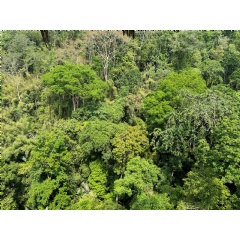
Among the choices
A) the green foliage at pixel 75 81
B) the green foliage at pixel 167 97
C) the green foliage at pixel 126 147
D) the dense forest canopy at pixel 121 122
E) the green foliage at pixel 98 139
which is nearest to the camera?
the dense forest canopy at pixel 121 122

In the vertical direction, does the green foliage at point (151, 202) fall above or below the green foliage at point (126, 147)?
below

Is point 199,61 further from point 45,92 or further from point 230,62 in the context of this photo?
point 45,92

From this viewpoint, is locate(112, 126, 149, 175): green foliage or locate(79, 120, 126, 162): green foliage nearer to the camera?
locate(112, 126, 149, 175): green foliage

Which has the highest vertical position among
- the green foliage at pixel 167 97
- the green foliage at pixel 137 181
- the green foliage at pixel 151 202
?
the green foliage at pixel 167 97

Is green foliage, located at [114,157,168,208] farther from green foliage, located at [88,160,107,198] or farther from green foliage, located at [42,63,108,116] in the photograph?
green foliage, located at [42,63,108,116]

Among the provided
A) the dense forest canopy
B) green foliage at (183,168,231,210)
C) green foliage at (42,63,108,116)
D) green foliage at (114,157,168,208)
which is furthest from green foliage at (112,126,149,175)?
green foliage at (42,63,108,116)

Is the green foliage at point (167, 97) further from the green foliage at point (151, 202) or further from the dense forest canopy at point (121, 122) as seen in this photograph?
the green foliage at point (151, 202)

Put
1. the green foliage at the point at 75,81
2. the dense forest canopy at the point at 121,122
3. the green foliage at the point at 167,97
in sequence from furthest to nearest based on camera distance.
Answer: the green foliage at the point at 75,81 → the green foliage at the point at 167,97 → the dense forest canopy at the point at 121,122

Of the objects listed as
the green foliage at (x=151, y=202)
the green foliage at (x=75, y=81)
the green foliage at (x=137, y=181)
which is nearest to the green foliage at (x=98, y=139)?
the green foliage at (x=137, y=181)

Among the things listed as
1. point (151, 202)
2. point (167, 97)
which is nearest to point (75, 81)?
point (167, 97)
